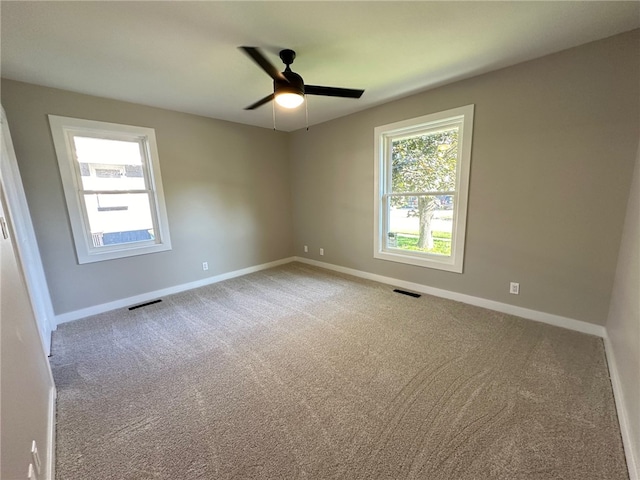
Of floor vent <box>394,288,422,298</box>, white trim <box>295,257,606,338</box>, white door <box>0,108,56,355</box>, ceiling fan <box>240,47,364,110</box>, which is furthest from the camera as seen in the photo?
floor vent <box>394,288,422,298</box>

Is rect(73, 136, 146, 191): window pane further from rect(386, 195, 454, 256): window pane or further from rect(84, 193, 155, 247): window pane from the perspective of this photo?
rect(386, 195, 454, 256): window pane

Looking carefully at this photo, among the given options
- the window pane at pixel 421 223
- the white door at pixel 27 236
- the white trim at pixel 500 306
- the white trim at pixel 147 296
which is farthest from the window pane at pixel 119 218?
the window pane at pixel 421 223

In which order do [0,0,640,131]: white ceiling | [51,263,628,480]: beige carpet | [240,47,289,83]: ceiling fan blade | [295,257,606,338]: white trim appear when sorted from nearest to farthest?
1. [51,263,628,480]: beige carpet
2. [0,0,640,131]: white ceiling
3. [240,47,289,83]: ceiling fan blade
4. [295,257,606,338]: white trim

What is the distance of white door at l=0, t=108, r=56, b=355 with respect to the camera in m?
2.17

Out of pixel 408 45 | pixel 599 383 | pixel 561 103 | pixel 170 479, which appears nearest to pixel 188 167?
pixel 408 45

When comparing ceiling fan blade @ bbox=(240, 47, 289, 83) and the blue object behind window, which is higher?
ceiling fan blade @ bbox=(240, 47, 289, 83)

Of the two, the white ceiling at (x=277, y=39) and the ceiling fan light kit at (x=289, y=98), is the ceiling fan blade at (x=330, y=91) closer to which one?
the ceiling fan light kit at (x=289, y=98)

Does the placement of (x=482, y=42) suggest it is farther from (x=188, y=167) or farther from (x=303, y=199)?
(x=188, y=167)

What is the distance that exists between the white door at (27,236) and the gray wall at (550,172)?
395 cm

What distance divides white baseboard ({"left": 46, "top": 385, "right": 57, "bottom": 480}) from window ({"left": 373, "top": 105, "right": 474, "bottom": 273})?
3495 millimetres

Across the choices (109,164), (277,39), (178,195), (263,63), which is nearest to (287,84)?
(263,63)

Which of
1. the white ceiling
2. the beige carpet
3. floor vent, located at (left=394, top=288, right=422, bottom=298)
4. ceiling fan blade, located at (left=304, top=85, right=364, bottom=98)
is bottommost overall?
the beige carpet

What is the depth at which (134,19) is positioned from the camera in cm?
169

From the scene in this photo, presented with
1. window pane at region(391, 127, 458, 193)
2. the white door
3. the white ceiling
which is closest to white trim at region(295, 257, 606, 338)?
window pane at region(391, 127, 458, 193)
